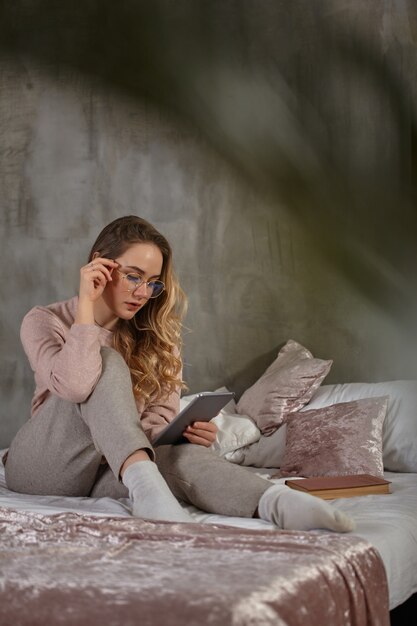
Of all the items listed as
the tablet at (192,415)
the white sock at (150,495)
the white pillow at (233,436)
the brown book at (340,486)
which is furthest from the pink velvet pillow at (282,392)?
the white sock at (150,495)

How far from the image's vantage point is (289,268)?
3.85m

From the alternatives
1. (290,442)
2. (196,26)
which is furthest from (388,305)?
(196,26)

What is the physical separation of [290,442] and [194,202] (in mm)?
1474

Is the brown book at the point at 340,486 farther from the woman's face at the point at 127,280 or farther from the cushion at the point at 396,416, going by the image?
the woman's face at the point at 127,280

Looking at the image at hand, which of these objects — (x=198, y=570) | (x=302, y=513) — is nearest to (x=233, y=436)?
(x=302, y=513)

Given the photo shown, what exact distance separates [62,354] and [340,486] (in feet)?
2.90

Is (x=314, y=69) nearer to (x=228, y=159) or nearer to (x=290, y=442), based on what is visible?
(x=228, y=159)

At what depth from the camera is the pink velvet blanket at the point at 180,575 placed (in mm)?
1198

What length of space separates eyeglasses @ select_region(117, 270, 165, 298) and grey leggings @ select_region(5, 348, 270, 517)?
34cm

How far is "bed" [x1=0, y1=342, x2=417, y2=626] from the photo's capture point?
1208mm

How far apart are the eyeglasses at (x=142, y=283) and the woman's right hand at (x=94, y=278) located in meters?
0.06

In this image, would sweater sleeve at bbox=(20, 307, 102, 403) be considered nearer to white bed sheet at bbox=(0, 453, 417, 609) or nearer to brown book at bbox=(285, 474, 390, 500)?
white bed sheet at bbox=(0, 453, 417, 609)

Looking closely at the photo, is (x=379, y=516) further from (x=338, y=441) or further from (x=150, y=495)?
(x=338, y=441)

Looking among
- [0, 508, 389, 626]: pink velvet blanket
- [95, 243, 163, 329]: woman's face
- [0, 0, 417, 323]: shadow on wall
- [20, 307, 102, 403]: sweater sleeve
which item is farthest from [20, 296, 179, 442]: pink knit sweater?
[0, 0, 417, 323]: shadow on wall
